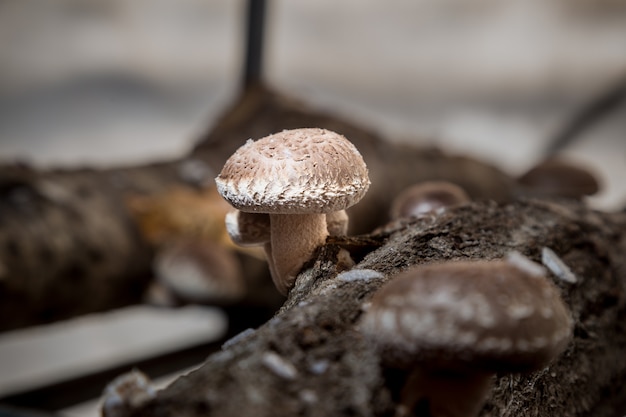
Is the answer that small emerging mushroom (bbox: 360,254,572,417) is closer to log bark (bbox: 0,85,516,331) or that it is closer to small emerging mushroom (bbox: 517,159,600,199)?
log bark (bbox: 0,85,516,331)

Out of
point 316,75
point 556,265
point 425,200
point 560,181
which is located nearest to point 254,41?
point 316,75

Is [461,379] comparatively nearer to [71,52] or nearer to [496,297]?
[496,297]

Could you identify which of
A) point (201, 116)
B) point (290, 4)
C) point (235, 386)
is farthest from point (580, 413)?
point (290, 4)

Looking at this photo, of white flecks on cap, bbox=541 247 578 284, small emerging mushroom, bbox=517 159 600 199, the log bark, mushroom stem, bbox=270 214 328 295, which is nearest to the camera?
mushroom stem, bbox=270 214 328 295

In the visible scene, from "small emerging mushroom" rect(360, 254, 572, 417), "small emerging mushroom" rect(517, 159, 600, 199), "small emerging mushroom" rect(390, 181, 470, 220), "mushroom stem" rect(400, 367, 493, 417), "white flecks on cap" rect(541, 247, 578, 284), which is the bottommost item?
"small emerging mushroom" rect(517, 159, 600, 199)

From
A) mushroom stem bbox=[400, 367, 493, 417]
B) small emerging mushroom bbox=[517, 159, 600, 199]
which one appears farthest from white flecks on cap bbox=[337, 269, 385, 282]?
small emerging mushroom bbox=[517, 159, 600, 199]

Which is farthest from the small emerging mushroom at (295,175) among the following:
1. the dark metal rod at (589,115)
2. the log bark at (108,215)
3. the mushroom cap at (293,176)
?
the dark metal rod at (589,115)
